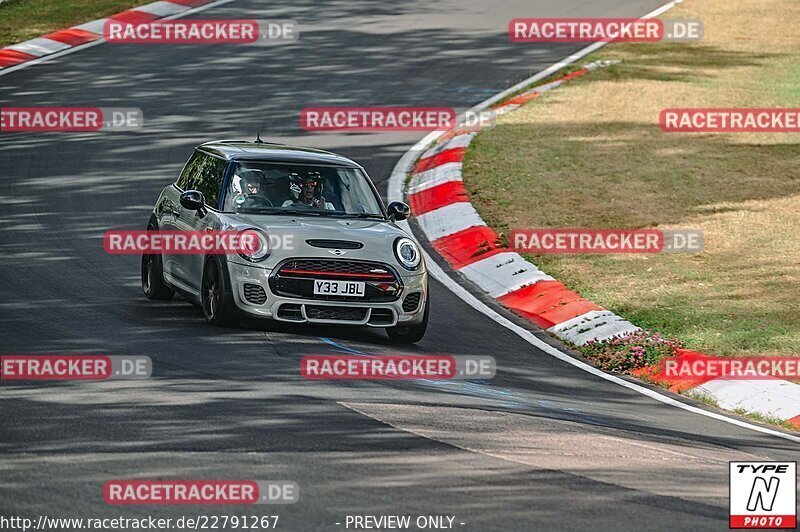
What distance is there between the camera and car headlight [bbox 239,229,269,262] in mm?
11523

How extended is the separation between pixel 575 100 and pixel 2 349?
46.2ft

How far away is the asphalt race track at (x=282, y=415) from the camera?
23.6 ft

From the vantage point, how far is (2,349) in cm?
1048

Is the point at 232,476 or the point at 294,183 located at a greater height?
the point at 294,183

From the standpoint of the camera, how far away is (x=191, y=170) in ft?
44.5

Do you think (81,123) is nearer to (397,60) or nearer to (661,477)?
(397,60)

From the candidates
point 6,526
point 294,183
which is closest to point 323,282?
point 294,183
